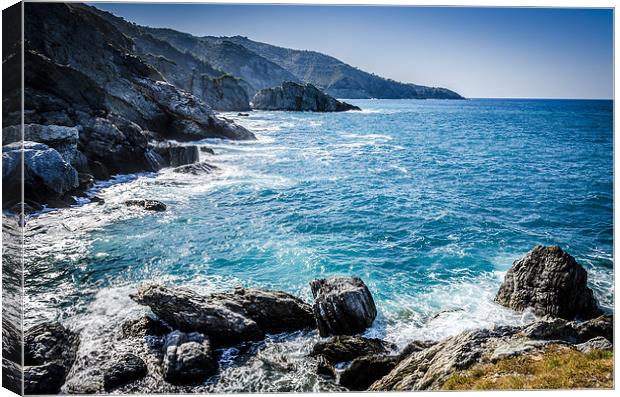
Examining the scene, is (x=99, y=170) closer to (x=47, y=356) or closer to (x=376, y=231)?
(x=47, y=356)

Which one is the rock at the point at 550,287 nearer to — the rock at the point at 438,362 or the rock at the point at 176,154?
the rock at the point at 438,362

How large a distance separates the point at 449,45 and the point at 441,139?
434 inches

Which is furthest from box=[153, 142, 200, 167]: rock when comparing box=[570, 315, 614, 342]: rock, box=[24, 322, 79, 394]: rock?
box=[570, 315, 614, 342]: rock

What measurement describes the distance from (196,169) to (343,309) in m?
12.1

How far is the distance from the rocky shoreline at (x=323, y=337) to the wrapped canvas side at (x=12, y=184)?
0.46 meters

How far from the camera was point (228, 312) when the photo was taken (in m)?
9.20

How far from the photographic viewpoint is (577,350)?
7.77 metres

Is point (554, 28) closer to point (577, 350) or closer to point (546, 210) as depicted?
point (546, 210)

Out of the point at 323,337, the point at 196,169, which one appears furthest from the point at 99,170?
the point at 323,337

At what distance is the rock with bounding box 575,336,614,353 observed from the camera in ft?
26.2

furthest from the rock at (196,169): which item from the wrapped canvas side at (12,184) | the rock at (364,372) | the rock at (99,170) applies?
the rock at (364,372)

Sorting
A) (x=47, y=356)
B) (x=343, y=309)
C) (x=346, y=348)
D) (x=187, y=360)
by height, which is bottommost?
(x=47, y=356)

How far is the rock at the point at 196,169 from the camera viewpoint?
60.2 feet

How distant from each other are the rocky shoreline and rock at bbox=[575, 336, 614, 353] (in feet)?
0.09
